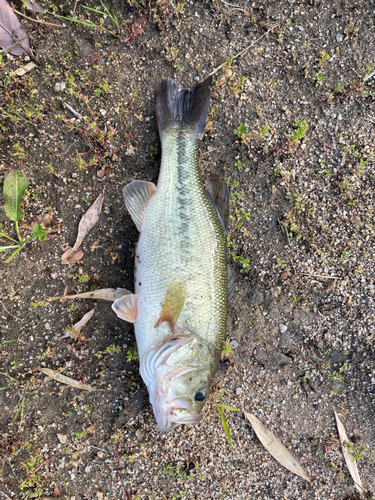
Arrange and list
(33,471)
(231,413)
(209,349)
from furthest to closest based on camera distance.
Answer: (231,413), (33,471), (209,349)

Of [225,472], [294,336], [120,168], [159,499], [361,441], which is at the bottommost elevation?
[159,499]

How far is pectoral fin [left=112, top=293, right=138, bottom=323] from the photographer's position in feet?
8.98

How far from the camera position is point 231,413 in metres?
3.17

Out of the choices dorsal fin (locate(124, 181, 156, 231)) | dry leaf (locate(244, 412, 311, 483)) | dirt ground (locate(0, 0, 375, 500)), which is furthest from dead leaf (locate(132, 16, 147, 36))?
dry leaf (locate(244, 412, 311, 483))

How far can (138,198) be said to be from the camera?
9.61 ft

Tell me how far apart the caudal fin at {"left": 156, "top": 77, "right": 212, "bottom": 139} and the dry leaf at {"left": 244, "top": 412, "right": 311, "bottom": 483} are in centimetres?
283

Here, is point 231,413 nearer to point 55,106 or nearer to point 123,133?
point 123,133

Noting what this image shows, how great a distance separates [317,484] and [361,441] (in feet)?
1.97

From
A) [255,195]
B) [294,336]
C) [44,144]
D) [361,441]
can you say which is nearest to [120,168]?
[44,144]

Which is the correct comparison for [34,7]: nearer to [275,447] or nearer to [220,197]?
[220,197]

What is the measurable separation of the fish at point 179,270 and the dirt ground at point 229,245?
29 centimetres

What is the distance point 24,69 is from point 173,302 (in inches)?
101

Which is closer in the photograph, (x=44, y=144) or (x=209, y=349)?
(x=209, y=349)

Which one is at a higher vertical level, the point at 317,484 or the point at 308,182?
the point at 308,182
